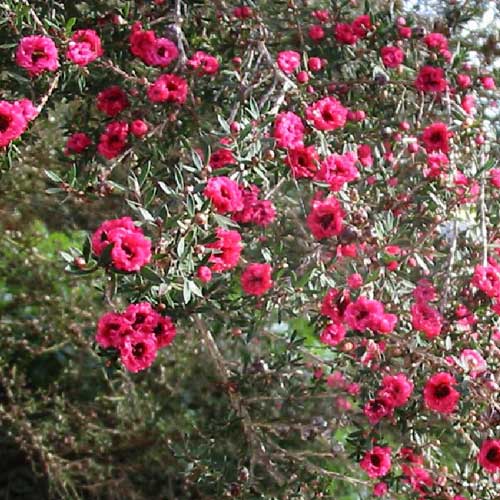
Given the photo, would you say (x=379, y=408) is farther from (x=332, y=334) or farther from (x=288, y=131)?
(x=288, y=131)

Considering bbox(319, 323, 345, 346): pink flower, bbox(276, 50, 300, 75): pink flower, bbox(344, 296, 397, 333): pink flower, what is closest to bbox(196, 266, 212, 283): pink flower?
bbox(344, 296, 397, 333): pink flower

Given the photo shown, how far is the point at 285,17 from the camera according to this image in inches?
102

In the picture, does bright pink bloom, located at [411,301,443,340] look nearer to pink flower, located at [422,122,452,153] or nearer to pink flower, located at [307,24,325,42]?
Answer: pink flower, located at [422,122,452,153]

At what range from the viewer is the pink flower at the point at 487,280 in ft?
6.04

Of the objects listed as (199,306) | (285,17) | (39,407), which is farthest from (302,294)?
(39,407)

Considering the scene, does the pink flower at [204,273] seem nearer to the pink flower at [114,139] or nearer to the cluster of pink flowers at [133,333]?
the cluster of pink flowers at [133,333]

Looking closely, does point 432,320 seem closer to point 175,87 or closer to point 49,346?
point 175,87

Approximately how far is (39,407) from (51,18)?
1.84 m

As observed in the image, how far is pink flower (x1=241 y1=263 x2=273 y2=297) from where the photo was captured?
6.00 feet

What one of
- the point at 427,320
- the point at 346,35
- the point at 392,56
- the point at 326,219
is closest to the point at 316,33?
the point at 346,35

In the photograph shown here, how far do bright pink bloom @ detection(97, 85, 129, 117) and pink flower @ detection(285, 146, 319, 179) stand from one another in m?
0.52

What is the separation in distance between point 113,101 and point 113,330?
774 millimetres

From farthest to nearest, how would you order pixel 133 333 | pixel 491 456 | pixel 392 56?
pixel 392 56, pixel 491 456, pixel 133 333

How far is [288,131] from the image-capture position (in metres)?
1.83
